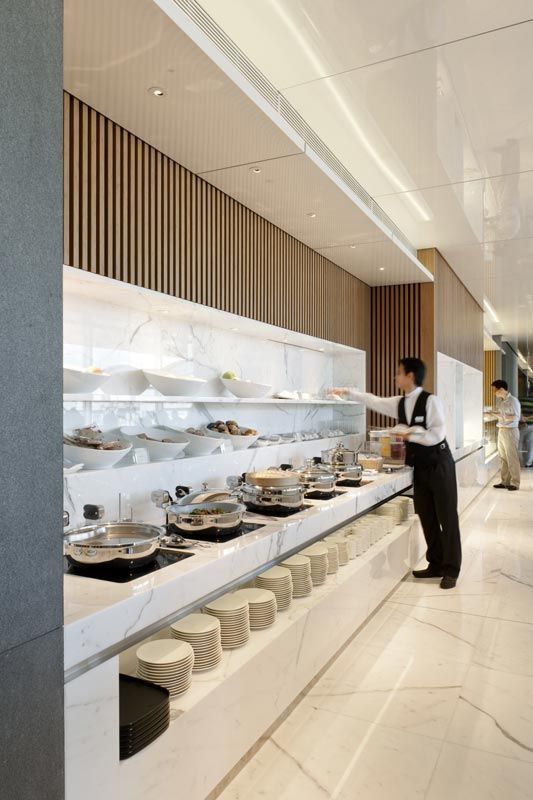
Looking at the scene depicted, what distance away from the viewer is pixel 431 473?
4414 mm

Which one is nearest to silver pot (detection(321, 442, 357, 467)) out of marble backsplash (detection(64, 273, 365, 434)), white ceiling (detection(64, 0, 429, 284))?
marble backsplash (detection(64, 273, 365, 434))

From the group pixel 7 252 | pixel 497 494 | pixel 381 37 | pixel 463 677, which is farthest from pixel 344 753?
pixel 497 494

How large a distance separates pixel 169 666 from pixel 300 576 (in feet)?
3.44

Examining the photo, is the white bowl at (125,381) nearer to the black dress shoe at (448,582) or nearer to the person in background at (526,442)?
the black dress shoe at (448,582)

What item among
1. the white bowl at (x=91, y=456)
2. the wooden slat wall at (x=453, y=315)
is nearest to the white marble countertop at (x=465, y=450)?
the wooden slat wall at (x=453, y=315)

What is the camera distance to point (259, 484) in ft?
9.21

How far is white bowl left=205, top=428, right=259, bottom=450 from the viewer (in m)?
3.43

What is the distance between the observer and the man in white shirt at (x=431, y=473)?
14.2ft

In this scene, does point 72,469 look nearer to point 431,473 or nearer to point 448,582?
point 431,473

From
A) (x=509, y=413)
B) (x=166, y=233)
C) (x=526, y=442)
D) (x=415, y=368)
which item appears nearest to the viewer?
(x=166, y=233)

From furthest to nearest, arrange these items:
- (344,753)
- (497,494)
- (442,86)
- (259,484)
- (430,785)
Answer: (497,494), (442,86), (259,484), (344,753), (430,785)

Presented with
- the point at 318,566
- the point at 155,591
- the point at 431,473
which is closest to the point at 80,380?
the point at 155,591

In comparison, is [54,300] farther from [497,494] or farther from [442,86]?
[497,494]

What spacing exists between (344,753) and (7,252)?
211cm
